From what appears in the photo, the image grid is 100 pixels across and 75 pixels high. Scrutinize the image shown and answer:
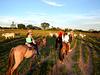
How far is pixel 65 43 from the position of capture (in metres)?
18.1

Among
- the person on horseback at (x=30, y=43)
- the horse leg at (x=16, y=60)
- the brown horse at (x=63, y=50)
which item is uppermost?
the person on horseback at (x=30, y=43)

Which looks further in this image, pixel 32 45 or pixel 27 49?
pixel 32 45

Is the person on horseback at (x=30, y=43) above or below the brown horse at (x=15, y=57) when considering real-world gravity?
above

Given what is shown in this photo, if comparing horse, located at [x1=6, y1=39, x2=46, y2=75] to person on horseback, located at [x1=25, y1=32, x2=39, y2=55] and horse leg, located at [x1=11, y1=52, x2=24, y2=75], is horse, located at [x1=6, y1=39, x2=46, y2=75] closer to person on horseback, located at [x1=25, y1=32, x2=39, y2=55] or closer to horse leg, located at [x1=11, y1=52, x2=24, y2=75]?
horse leg, located at [x1=11, y1=52, x2=24, y2=75]

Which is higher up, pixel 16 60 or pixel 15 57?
pixel 15 57

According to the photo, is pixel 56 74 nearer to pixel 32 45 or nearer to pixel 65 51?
pixel 32 45

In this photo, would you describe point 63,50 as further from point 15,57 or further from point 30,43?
point 15,57

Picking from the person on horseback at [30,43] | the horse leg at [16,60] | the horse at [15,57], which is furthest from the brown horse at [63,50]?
the horse leg at [16,60]

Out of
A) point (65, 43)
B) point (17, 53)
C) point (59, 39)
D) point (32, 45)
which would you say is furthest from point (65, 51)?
point (17, 53)

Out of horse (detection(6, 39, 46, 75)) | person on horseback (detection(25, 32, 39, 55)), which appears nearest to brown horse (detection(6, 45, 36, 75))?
horse (detection(6, 39, 46, 75))

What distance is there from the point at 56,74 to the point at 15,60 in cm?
245

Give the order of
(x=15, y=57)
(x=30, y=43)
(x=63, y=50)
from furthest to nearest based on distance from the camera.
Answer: (x=63, y=50) → (x=30, y=43) → (x=15, y=57)

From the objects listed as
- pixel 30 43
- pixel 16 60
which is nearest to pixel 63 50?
pixel 30 43

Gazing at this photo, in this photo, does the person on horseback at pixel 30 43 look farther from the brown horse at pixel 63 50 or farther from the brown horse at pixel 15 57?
the brown horse at pixel 63 50
